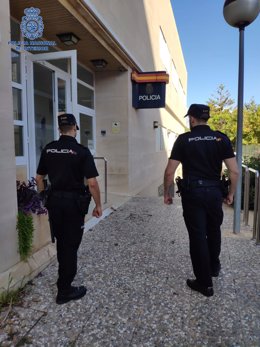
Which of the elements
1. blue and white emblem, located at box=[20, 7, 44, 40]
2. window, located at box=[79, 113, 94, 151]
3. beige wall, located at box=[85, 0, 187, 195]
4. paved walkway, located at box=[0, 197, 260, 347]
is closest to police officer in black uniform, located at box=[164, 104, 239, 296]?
paved walkway, located at box=[0, 197, 260, 347]

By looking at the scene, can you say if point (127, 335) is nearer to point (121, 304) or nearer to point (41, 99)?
point (121, 304)

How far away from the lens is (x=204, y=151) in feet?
9.46

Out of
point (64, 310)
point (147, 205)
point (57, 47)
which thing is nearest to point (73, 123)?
point (64, 310)

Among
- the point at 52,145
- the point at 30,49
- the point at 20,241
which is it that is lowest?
the point at 20,241

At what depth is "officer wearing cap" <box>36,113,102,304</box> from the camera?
2.65 metres

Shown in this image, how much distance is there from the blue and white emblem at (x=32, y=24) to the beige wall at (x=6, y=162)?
162 centimetres

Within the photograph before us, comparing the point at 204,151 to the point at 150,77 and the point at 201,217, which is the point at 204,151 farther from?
the point at 150,77

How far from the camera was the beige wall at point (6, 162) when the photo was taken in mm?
2918

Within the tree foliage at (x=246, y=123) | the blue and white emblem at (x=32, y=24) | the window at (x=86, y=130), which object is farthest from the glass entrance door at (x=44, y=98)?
the tree foliage at (x=246, y=123)

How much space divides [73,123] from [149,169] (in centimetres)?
843

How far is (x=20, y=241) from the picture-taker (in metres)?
3.18

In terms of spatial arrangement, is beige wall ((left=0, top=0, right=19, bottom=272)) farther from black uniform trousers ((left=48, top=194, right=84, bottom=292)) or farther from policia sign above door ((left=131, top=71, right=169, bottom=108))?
policia sign above door ((left=131, top=71, right=169, bottom=108))

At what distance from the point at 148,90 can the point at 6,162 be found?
19.9 feet

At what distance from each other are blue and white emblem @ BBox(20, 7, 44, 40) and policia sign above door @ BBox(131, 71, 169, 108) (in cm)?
350
